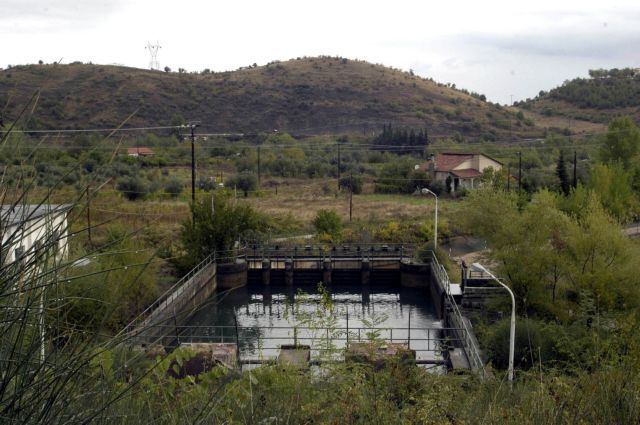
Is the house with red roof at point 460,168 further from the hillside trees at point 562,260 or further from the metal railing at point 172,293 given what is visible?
the hillside trees at point 562,260

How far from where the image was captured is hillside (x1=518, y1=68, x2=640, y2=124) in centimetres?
10775

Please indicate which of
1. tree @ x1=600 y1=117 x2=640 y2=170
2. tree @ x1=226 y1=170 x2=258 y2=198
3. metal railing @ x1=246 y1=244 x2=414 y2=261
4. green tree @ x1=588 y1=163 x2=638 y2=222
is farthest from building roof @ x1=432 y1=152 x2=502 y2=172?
metal railing @ x1=246 y1=244 x2=414 y2=261

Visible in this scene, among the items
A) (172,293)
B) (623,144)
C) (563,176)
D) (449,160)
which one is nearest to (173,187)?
(449,160)

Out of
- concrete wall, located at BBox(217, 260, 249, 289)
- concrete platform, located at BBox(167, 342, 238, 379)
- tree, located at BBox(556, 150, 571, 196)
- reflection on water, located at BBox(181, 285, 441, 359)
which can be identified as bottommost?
reflection on water, located at BBox(181, 285, 441, 359)

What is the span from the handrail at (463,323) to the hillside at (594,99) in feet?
252

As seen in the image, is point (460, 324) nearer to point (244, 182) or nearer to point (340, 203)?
point (340, 203)

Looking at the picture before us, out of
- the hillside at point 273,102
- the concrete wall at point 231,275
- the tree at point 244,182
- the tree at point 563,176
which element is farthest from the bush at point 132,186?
the hillside at point 273,102

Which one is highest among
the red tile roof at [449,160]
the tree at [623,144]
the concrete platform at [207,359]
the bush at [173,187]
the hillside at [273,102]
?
the hillside at [273,102]

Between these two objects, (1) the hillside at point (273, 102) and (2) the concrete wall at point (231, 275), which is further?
(1) the hillside at point (273, 102)

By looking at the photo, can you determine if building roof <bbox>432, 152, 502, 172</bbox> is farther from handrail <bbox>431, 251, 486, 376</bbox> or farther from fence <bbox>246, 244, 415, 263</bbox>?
handrail <bbox>431, 251, 486, 376</bbox>

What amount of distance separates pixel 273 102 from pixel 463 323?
8337 centimetres

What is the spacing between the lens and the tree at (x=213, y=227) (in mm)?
32316

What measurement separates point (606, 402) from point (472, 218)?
20298 mm

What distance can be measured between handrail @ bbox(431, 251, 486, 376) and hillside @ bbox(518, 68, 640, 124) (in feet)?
252
